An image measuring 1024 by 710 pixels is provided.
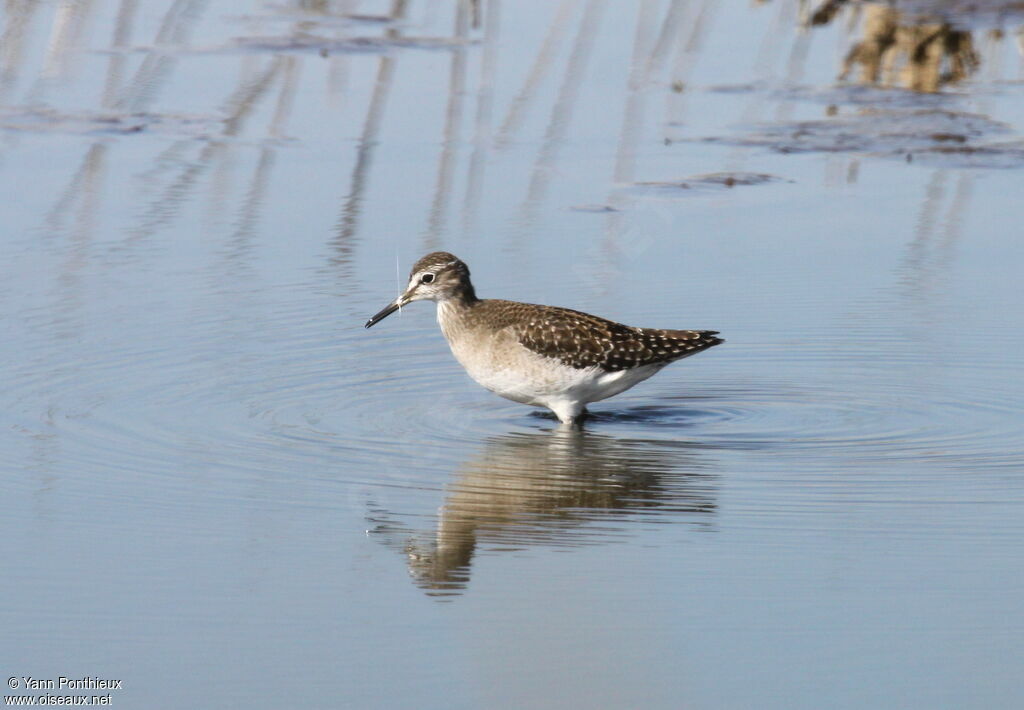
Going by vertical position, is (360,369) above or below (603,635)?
below

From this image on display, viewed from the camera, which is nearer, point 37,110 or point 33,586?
point 33,586

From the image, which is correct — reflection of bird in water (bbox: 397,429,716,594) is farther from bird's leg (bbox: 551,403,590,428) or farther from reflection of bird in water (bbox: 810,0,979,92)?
reflection of bird in water (bbox: 810,0,979,92)

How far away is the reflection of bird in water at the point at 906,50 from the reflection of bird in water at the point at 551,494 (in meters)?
7.74

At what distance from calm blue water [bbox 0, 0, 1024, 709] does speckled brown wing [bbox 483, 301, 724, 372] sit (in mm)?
303

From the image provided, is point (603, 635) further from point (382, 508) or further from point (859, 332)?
point (859, 332)

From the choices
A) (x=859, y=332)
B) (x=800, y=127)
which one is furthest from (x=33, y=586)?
(x=800, y=127)

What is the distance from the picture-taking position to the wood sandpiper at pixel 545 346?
918 cm

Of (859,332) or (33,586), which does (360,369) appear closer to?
(859,332)

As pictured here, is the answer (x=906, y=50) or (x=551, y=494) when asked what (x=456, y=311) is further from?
(x=906, y=50)

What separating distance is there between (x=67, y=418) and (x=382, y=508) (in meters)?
1.96

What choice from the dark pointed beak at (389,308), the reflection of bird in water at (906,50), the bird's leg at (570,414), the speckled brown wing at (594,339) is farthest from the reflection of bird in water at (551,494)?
the reflection of bird in water at (906,50)

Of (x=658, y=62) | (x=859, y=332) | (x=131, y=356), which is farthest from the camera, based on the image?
(x=658, y=62)

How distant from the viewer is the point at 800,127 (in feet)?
45.4

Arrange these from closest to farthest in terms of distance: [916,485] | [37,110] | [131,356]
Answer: [916,485]
[131,356]
[37,110]
